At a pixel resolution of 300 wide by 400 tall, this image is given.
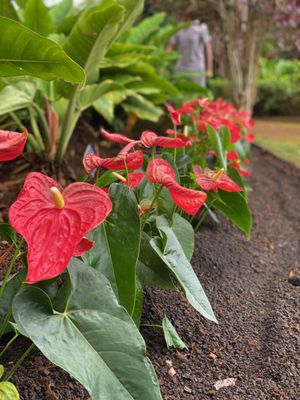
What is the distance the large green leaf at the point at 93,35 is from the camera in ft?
7.51

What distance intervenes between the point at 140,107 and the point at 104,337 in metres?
3.55

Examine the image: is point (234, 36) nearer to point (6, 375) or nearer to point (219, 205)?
point (219, 205)

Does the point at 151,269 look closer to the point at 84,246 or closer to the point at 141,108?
the point at 84,246

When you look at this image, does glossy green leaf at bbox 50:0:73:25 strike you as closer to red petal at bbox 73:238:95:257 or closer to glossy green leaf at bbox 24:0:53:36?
glossy green leaf at bbox 24:0:53:36

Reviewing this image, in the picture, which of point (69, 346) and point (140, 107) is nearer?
point (69, 346)

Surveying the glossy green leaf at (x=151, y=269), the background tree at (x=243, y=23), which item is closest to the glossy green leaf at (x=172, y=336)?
the glossy green leaf at (x=151, y=269)

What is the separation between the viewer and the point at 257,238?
2787mm

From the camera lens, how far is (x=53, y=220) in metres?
1.09

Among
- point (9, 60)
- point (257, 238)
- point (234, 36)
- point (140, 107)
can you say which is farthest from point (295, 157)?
point (9, 60)

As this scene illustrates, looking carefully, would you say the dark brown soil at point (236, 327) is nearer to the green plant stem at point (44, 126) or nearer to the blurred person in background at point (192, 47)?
the green plant stem at point (44, 126)

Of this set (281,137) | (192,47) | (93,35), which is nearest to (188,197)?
(93,35)

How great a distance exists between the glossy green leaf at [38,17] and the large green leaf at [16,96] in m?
0.56

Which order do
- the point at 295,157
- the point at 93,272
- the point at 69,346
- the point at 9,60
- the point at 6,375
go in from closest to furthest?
the point at 69,346 < the point at 93,272 < the point at 6,375 < the point at 9,60 < the point at 295,157

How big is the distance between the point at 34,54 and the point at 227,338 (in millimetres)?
960
